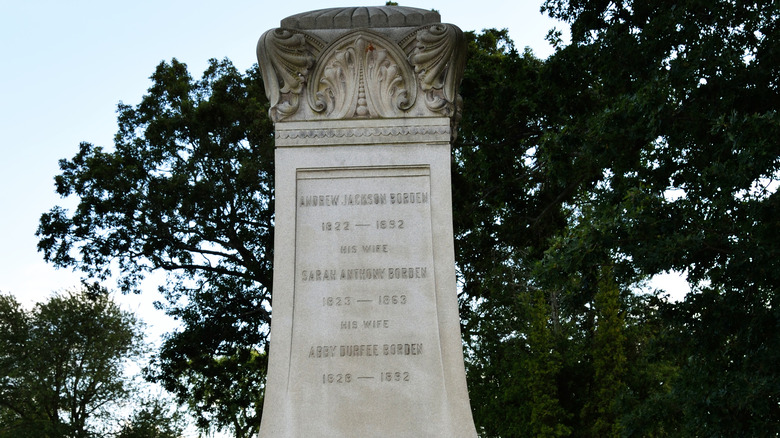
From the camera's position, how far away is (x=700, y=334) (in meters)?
12.7

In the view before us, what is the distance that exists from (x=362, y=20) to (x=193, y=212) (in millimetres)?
16878

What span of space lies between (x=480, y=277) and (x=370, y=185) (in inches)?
622

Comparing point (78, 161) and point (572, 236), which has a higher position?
point (78, 161)

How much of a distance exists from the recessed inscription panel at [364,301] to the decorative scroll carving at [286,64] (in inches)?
24.3

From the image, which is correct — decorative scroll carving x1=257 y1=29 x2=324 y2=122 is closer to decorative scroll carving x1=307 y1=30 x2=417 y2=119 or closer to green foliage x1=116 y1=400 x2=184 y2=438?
decorative scroll carving x1=307 y1=30 x2=417 y2=119

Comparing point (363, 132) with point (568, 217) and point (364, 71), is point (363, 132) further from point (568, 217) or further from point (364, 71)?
point (568, 217)

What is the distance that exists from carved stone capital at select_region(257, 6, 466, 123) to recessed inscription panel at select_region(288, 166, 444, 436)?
0.52 m

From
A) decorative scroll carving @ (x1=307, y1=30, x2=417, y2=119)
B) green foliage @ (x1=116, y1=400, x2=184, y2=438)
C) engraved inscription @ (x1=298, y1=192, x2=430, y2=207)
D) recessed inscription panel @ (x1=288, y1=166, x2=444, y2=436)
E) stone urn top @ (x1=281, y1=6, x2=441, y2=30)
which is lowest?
recessed inscription panel @ (x1=288, y1=166, x2=444, y2=436)

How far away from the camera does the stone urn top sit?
7.55 m

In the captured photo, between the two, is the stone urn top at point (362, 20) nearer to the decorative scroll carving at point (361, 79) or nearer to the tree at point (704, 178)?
the decorative scroll carving at point (361, 79)

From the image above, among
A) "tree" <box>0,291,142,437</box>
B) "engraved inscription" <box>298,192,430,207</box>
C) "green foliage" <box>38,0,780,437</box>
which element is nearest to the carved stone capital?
→ "engraved inscription" <box>298,192,430,207</box>

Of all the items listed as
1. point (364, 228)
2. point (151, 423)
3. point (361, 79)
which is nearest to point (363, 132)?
point (361, 79)

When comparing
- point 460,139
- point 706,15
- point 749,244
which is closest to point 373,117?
point 749,244

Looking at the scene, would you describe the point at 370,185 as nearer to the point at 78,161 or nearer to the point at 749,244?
the point at 749,244
